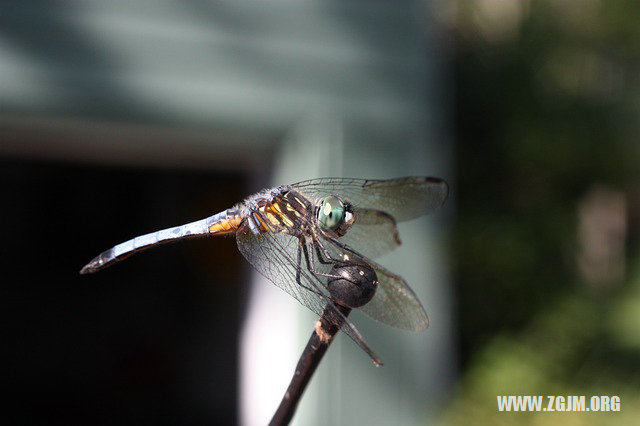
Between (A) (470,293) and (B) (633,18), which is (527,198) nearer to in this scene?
(A) (470,293)

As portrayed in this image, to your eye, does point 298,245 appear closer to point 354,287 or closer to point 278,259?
point 278,259

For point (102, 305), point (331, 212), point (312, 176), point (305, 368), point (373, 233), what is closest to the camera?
point (305, 368)

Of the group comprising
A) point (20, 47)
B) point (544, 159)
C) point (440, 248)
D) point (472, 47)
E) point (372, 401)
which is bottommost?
point (372, 401)

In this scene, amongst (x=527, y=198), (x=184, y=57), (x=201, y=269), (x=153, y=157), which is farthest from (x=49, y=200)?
(x=527, y=198)

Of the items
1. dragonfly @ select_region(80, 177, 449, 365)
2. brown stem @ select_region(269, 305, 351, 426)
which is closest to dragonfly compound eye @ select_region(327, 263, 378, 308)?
brown stem @ select_region(269, 305, 351, 426)

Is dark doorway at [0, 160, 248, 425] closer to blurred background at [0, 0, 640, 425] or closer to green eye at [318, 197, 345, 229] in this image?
blurred background at [0, 0, 640, 425]

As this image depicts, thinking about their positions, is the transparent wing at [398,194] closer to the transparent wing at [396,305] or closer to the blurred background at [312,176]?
the transparent wing at [396,305]

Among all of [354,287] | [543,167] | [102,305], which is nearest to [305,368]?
[354,287]
